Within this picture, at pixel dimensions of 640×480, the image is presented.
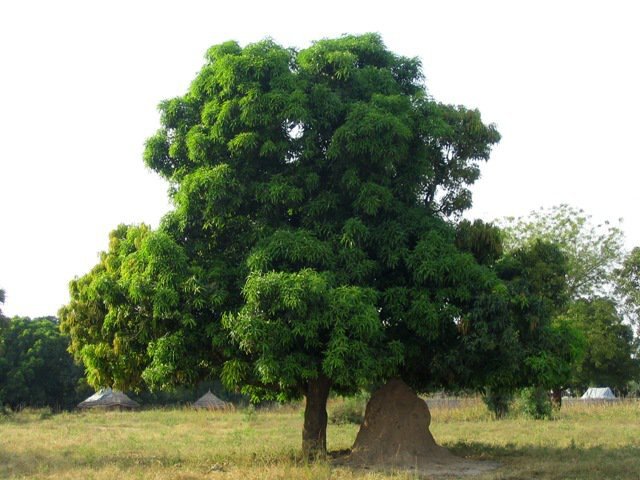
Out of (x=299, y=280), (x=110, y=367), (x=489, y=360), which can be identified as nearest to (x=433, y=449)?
(x=489, y=360)

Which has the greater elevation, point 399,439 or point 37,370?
point 37,370

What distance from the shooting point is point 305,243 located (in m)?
14.3

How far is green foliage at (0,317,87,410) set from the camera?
158 feet

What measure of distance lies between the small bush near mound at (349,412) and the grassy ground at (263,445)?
188cm

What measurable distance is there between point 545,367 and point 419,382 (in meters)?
3.25

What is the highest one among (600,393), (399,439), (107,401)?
(600,393)

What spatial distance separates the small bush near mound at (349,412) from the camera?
32719 millimetres

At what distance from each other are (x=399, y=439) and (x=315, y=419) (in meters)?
1.91

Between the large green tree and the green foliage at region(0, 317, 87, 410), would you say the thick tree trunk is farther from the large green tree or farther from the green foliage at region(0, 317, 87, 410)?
the green foliage at region(0, 317, 87, 410)

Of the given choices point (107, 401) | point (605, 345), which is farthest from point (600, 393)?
point (107, 401)

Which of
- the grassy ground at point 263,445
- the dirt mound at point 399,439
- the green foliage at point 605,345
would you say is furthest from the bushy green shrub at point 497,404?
the dirt mound at point 399,439

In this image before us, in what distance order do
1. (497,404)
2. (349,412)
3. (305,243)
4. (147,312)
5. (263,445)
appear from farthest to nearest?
(497,404) → (349,412) → (263,445) → (147,312) → (305,243)

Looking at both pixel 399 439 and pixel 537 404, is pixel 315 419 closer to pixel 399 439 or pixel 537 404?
pixel 399 439

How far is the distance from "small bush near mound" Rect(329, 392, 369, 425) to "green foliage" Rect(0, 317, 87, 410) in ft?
69.0
